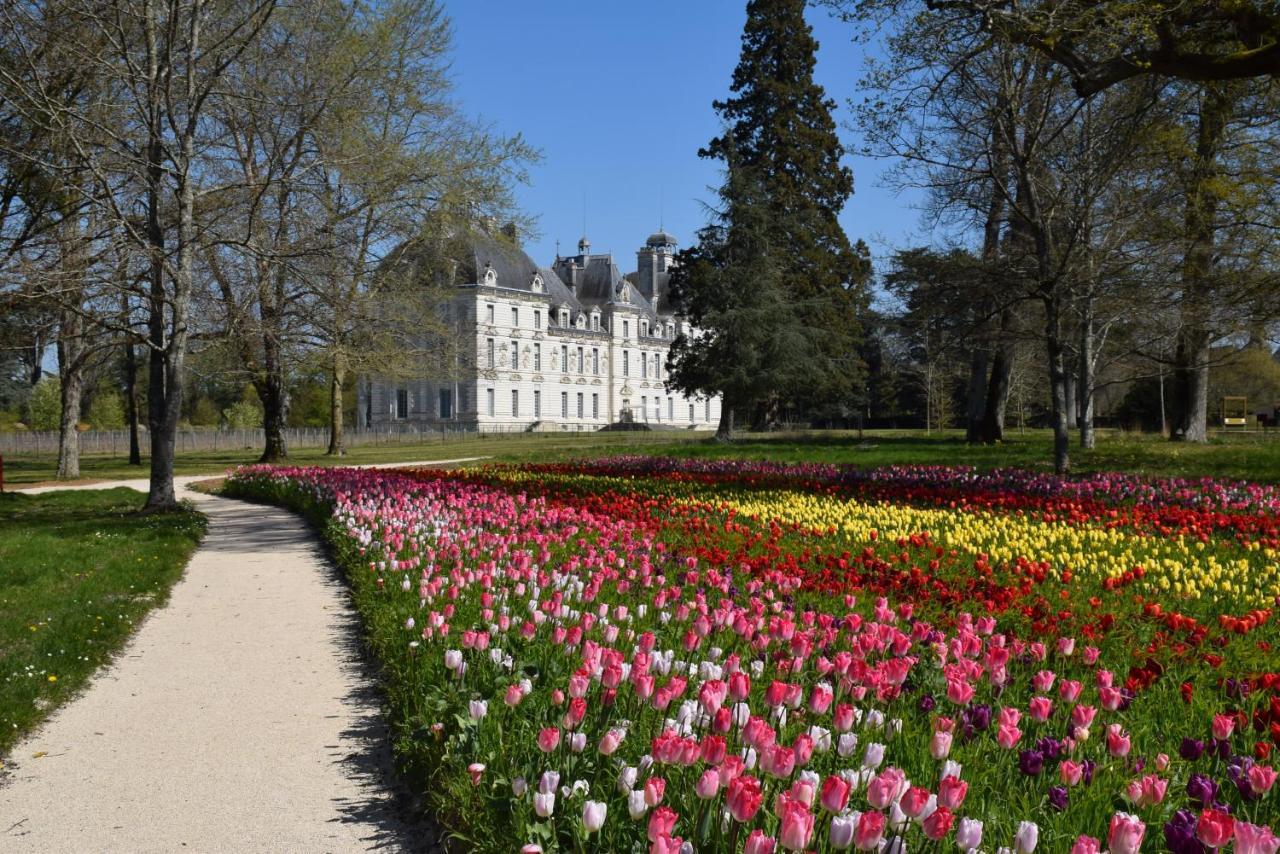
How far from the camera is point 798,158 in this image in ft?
131

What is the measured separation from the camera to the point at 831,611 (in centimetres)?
589

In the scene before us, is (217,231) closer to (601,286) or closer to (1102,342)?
(1102,342)

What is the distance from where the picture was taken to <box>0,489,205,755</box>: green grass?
223 inches

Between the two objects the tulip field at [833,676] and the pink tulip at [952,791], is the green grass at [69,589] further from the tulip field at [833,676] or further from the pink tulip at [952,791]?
the pink tulip at [952,791]

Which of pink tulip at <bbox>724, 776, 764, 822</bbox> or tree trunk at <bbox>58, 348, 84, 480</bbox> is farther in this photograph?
tree trunk at <bbox>58, 348, 84, 480</bbox>

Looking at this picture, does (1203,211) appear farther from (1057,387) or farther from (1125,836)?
(1125,836)

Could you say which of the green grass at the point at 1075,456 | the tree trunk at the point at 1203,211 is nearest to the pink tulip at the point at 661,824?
the green grass at the point at 1075,456

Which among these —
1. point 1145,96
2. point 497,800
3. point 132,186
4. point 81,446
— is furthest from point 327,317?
point 81,446

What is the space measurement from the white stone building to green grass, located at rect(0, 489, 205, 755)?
46.0 m

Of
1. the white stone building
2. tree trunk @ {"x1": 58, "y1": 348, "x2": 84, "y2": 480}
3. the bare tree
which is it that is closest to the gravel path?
the bare tree

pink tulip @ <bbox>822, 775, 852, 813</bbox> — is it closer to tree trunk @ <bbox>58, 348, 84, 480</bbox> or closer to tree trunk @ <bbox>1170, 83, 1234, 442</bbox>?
tree trunk @ <bbox>1170, 83, 1234, 442</bbox>

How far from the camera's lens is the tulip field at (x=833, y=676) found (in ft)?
9.23

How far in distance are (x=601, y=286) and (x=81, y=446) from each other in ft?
152

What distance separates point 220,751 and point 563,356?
73.4m
